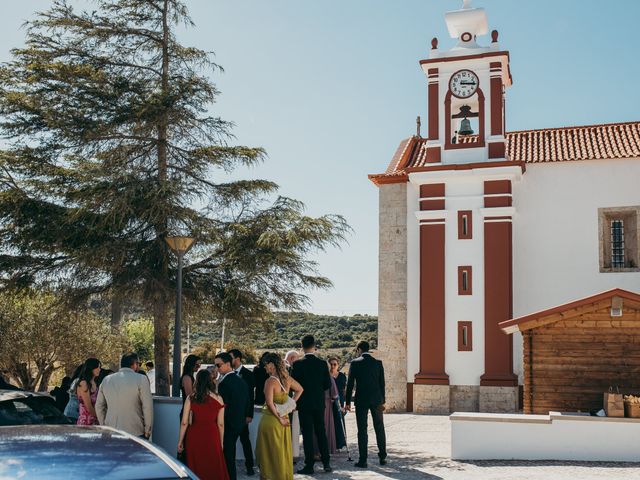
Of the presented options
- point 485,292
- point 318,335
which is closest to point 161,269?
point 485,292

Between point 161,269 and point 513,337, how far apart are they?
1166cm

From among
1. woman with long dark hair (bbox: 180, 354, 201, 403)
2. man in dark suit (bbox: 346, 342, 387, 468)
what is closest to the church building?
man in dark suit (bbox: 346, 342, 387, 468)

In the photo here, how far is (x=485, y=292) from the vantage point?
24.3 metres

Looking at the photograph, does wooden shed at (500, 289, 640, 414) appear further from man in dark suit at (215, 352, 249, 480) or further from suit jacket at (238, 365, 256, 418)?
man in dark suit at (215, 352, 249, 480)

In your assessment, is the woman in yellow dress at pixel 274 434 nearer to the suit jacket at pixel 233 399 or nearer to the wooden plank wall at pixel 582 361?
the suit jacket at pixel 233 399

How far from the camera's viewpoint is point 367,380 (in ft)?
39.0

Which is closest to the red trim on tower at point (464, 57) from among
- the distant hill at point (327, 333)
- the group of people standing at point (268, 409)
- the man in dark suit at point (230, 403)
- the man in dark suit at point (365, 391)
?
the group of people standing at point (268, 409)

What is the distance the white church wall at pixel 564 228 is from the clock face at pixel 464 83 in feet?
10.0

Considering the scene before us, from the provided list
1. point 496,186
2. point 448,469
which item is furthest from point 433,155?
point 448,469

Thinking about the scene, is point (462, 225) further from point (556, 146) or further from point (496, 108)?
point (556, 146)

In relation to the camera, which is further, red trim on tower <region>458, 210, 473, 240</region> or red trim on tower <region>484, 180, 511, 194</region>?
red trim on tower <region>458, 210, 473, 240</region>

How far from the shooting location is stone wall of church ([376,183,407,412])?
25.1m

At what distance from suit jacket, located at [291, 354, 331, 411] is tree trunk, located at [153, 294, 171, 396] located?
23.7ft

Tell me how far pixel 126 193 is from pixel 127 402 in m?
7.88
